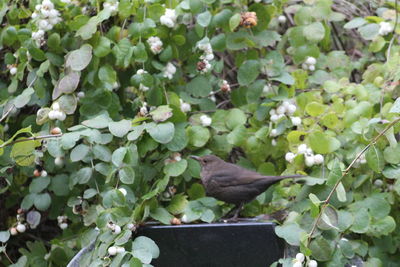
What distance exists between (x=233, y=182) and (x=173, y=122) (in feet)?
1.34

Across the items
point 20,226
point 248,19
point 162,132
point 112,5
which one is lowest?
point 20,226

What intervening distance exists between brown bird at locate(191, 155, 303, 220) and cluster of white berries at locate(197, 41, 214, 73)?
488 mm

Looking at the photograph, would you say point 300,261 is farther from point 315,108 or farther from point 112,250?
point 315,108

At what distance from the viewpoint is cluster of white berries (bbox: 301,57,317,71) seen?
361cm

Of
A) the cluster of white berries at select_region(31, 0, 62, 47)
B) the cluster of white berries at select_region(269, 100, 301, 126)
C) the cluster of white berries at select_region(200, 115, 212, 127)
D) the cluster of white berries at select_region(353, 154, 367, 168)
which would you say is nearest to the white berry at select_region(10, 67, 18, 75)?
the cluster of white berries at select_region(31, 0, 62, 47)

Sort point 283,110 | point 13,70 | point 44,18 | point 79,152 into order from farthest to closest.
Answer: point 13,70 → point 283,110 → point 44,18 → point 79,152

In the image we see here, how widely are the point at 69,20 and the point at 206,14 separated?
709mm

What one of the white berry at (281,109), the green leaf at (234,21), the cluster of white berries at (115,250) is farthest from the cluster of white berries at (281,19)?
the cluster of white berries at (115,250)

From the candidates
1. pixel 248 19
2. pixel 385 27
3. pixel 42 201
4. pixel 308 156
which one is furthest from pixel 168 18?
pixel 385 27

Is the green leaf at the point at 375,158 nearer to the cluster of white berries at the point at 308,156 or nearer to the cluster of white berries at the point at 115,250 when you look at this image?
the cluster of white berries at the point at 308,156

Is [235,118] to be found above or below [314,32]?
below

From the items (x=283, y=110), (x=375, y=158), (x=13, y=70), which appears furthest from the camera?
(x=13, y=70)

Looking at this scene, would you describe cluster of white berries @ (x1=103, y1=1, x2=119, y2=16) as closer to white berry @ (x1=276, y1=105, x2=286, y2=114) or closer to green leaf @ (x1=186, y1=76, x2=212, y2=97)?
green leaf @ (x1=186, y1=76, x2=212, y2=97)

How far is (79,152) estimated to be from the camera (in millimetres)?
2926
